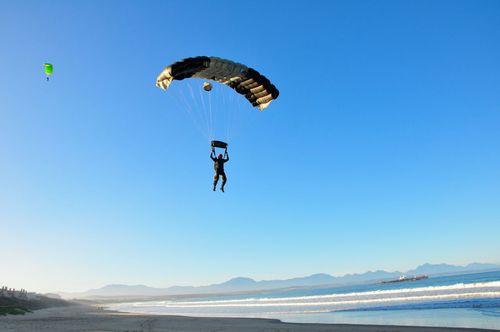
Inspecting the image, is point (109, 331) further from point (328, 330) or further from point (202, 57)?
point (202, 57)

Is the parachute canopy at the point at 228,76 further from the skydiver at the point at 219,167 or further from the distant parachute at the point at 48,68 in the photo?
the distant parachute at the point at 48,68

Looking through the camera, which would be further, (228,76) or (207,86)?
(207,86)

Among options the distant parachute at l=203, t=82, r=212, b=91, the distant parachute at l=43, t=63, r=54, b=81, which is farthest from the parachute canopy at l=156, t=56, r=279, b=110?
the distant parachute at l=43, t=63, r=54, b=81

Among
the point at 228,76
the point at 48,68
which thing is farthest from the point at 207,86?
the point at 48,68

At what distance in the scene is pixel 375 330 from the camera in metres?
13.3

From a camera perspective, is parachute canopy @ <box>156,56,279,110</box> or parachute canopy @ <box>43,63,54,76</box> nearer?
parachute canopy @ <box>156,56,279,110</box>

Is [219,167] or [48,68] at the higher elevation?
[48,68]

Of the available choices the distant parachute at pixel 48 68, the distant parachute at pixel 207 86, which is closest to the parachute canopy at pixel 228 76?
the distant parachute at pixel 207 86

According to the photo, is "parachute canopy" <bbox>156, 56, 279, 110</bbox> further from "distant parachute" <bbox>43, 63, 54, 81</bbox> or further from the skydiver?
"distant parachute" <bbox>43, 63, 54, 81</bbox>

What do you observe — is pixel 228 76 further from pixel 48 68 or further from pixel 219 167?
pixel 48 68

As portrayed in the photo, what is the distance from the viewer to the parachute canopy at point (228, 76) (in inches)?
567

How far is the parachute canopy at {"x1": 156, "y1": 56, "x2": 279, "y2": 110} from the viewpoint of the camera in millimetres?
14406

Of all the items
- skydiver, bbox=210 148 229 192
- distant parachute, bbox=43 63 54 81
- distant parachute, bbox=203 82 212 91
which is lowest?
skydiver, bbox=210 148 229 192

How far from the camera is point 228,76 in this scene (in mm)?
15828
